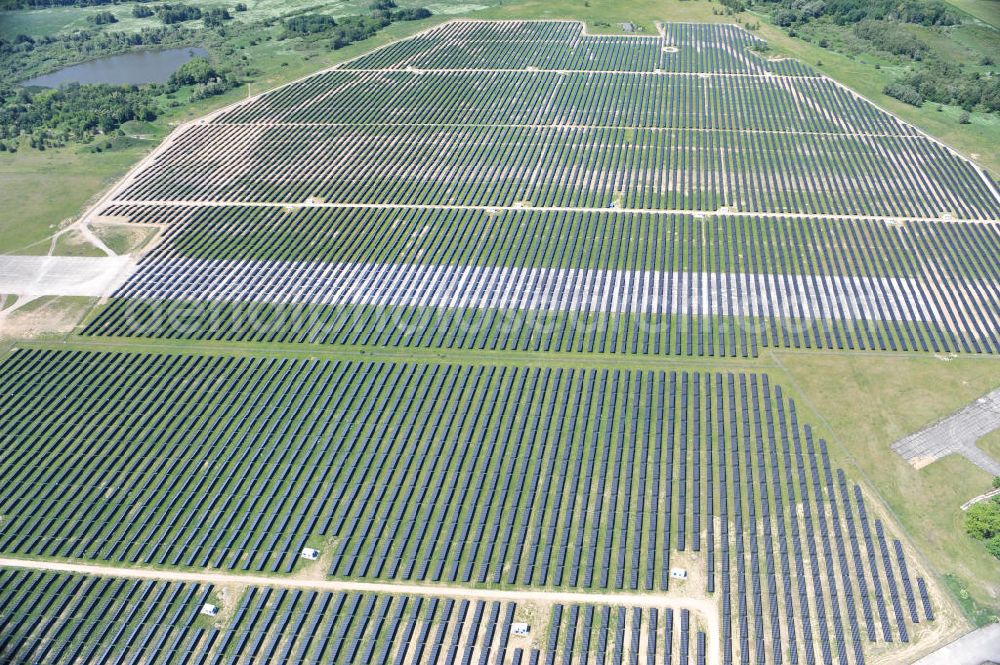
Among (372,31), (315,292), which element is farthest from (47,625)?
(372,31)

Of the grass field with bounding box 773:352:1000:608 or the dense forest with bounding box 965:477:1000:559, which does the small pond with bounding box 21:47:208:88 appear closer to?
the grass field with bounding box 773:352:1000:608

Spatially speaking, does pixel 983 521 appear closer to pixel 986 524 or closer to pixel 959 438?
pixel 986 524

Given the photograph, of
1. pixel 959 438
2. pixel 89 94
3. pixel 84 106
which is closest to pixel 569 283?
pixel 959 438

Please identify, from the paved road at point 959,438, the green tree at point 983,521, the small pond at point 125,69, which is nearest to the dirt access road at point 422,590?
the green tree at point 983,521

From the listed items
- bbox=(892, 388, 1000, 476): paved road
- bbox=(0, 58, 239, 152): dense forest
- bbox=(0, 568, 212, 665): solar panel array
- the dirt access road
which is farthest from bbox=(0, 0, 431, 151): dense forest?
bbox=(892, 388, 1000, 476): paved road

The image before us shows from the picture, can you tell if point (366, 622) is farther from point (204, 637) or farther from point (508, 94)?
point (508, 94)

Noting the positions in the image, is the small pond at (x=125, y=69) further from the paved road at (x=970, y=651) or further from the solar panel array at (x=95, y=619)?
the paved road at (x=970, y=651)
